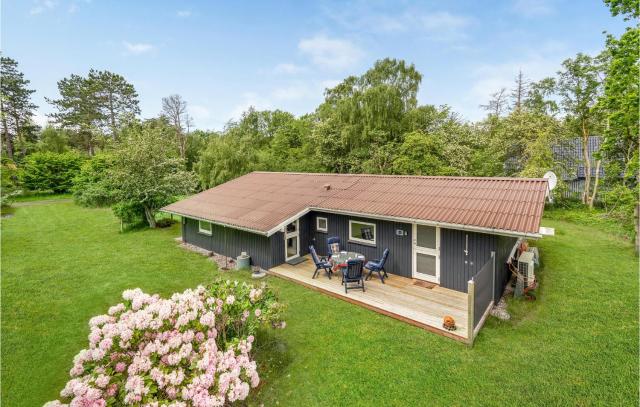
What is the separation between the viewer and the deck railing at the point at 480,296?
5.38m

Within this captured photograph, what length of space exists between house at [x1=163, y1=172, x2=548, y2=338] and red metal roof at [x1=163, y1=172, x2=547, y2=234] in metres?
0.03

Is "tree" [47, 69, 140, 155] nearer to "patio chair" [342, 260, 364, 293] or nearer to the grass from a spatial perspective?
"patio chair" [342, 260, 364, 293]

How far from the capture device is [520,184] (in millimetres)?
8344

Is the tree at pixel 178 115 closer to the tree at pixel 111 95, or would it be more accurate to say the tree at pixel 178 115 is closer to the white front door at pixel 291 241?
the tree at pixel 111 95

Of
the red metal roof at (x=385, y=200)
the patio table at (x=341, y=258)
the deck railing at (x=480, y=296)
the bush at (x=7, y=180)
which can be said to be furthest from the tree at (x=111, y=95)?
the deck railing at (x=480, y=296)

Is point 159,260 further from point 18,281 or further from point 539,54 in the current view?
point 539,54

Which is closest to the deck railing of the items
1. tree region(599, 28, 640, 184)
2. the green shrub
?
tree region(599, 28, 640, 184)

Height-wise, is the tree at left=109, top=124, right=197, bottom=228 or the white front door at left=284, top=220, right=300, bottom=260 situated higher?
the tree at left=109, top=124, right=197, bottom=228

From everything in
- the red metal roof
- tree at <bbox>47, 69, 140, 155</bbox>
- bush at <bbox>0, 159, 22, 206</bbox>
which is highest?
tree at <bbox>47, 69, 140, 155</bbox>

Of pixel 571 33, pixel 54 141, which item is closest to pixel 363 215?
pixel 571 33

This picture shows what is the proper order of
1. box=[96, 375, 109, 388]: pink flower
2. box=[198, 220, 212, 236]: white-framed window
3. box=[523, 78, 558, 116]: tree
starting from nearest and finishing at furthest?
box=[96, 375, 109, 388]: pink flower
box=[198, 220, 212, 236]: white-framed window
box=[523, 78, 558, 116]: tree

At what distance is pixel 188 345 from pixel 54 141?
153 feet

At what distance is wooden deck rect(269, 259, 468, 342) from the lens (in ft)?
20.5

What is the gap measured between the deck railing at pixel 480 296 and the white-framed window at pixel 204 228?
9587 millimetres
